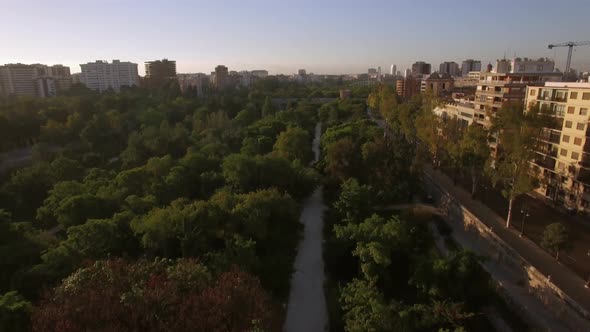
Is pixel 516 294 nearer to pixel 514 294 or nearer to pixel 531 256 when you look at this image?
pixel 514 294

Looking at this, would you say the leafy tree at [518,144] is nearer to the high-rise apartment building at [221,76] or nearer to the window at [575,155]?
the window at [575,155]

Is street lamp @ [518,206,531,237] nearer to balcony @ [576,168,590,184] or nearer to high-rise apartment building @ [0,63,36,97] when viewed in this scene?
balcony @ [576,168,590,184]

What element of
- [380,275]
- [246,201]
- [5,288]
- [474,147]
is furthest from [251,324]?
[474,147]

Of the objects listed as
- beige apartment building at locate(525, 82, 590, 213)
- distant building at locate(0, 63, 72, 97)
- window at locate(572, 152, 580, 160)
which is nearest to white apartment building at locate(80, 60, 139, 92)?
distant building at locate(0, 63, 72, 97)

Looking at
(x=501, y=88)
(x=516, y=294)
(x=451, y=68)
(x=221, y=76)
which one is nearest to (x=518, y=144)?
(x=516, y=294)

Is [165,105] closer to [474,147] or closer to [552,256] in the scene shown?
[474,147]

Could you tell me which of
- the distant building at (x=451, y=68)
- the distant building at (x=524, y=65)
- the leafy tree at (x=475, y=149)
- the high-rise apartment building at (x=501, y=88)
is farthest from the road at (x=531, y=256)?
the distant building at (x=451, y=68)
